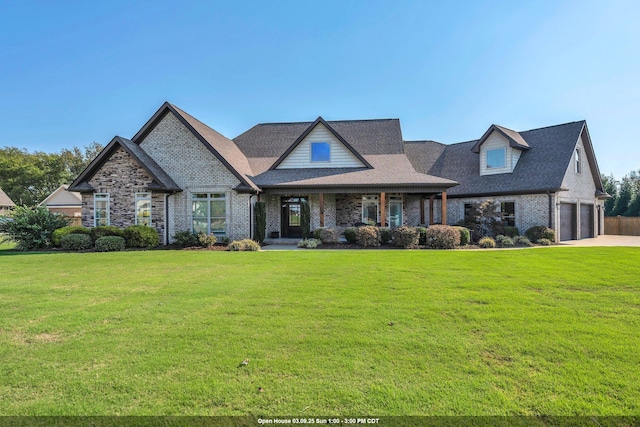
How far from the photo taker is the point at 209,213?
55.2ft

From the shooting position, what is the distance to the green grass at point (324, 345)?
275cm

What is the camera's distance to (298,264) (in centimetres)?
973

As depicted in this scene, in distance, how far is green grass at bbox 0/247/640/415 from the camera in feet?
9.03

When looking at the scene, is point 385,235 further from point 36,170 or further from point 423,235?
point 36,170

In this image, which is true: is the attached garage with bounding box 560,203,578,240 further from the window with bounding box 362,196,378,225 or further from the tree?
the tree

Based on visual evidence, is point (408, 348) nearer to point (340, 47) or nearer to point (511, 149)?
point (340, 47)

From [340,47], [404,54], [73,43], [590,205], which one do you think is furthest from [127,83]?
[590,205]

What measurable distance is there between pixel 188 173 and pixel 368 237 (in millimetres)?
10315

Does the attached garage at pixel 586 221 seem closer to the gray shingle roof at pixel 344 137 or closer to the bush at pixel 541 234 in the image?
the bush at pixel 541 234

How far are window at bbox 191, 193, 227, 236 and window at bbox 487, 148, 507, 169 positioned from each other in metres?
17.4

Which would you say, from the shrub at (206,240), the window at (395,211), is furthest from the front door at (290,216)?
the window at (395,211)

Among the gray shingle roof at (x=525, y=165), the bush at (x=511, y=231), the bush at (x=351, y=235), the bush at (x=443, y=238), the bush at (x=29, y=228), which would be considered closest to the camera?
the bush at (x=29, y=228)

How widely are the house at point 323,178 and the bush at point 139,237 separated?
113 cm

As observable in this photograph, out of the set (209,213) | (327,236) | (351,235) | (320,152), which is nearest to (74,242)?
(209,213)
